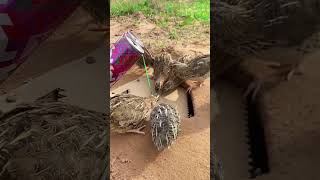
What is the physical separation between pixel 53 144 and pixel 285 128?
18.2 inches

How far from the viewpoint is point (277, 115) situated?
0.61 meters

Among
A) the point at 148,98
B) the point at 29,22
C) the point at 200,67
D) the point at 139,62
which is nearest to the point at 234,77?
the point at 29,22

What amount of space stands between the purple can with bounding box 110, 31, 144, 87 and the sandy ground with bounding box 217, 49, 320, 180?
1587 mm

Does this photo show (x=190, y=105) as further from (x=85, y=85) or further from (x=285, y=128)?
(x=285, y=128)

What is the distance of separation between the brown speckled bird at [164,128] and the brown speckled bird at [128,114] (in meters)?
0.09

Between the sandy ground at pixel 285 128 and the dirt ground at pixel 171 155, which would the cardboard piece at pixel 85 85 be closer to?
the sandy ground at pixel 285 128

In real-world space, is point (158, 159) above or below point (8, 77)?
below

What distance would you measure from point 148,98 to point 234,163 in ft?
5.14

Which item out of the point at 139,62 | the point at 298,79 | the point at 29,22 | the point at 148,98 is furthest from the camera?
the point at 139,62

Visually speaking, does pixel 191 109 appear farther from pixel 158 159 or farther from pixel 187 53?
pixel 187 53

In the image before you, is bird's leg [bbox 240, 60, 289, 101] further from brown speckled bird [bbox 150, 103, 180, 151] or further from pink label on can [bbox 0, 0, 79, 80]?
brown speckled bird [bbox 150, 103, 180, 151]

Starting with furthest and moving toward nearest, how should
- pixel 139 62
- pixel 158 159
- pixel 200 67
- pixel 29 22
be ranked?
1. pixel 139 62
2. pixel 200 67
3. pixel 158 159
4. pixel 29 22

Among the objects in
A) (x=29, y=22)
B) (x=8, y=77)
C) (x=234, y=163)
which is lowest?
(x=8, y=77)

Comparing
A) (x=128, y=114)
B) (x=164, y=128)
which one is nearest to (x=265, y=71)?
(x=164, y=128)
